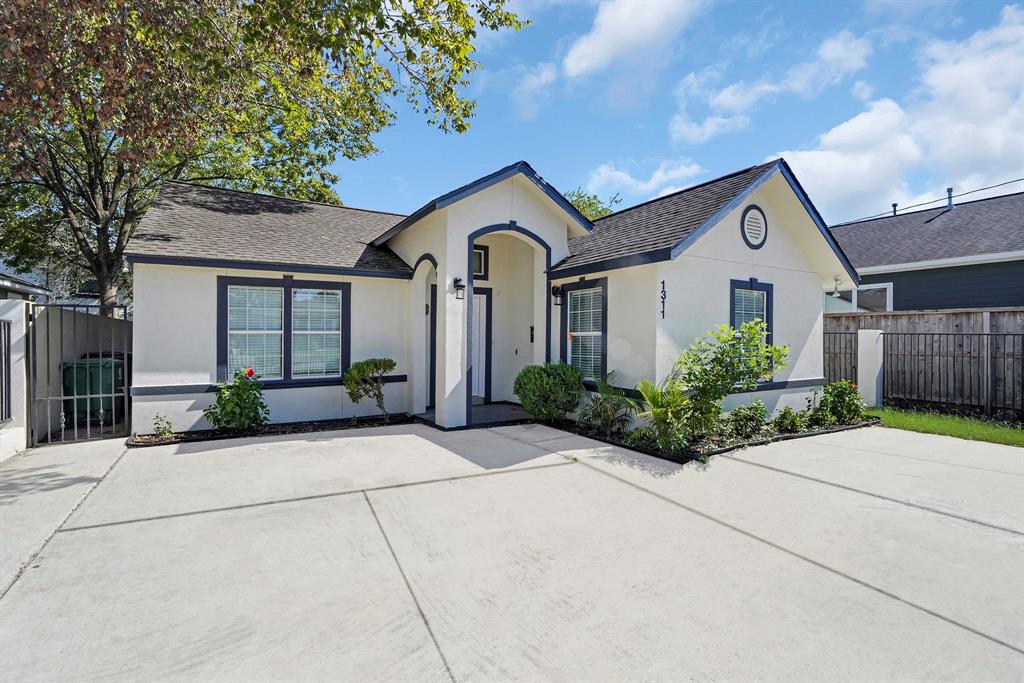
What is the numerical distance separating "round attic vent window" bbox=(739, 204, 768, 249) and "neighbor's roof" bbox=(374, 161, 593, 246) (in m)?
2.77

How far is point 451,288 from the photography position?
799 centimetres

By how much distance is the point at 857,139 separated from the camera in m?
15.1

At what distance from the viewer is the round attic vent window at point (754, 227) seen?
8656 mm

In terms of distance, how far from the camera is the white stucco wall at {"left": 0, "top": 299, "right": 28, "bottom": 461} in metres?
6.31

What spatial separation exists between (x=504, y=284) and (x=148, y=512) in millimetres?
7781

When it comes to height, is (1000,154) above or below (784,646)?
above

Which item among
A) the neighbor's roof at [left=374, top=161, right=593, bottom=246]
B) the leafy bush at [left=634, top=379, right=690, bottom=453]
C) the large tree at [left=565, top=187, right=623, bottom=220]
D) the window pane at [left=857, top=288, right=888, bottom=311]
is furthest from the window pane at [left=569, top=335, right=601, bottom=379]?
the large tree at [left=565, top=187, right=623, bottom=220]

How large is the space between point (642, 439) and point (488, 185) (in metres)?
4.82

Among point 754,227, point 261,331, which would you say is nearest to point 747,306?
point 754,227

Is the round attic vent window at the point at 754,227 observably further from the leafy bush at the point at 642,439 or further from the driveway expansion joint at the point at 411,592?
the driveway expansion joint at the point at 411,592

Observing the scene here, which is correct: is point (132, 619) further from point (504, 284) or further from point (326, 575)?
point (504, 284)

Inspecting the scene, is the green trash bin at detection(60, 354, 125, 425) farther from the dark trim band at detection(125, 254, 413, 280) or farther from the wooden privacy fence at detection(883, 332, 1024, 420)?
the wooden privacy fence at detection(883, 332, 1024, 420)

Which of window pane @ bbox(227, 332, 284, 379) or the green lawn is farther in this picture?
window pane @ bbox(227, 332, 284, 379)

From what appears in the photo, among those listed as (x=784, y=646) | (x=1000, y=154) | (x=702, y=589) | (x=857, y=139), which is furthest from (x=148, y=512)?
(x=1000, y=154)
